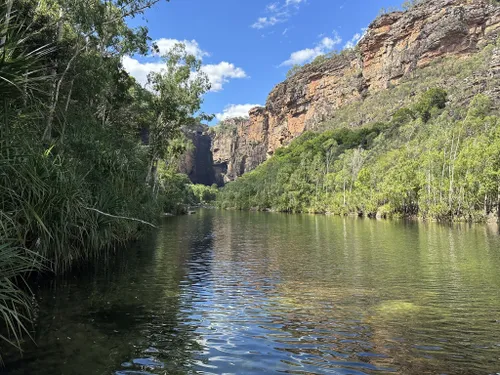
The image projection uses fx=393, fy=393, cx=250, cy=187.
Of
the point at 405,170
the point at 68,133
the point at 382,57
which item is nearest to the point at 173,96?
the point at 68,133

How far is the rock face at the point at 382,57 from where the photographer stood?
10206 cm

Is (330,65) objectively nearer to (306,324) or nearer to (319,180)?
(319,180)

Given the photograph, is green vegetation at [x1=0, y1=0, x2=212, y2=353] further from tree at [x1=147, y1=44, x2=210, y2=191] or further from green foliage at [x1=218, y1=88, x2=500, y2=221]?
green foliage at [x1=218, y1=88, x2=500, y2=221]

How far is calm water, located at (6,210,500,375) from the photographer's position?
6.54m

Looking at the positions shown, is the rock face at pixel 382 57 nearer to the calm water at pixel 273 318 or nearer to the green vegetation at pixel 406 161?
the green vegetation at pixel 406 161

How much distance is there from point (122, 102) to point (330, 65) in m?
144

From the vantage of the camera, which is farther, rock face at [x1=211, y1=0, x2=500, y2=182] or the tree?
rock face at [x1=211, y1=0, x2=500, y2=182]

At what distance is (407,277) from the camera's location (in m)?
13.6

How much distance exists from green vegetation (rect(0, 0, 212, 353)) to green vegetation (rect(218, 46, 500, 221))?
29678mm

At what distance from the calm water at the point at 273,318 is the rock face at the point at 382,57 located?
104988 millimetres

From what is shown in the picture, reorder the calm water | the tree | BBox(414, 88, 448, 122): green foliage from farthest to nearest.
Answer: BBox(414, 88, 448, 122): green foliage → the tree → the calm water

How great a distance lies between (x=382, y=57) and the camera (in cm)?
12838

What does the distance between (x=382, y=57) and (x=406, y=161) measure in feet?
283

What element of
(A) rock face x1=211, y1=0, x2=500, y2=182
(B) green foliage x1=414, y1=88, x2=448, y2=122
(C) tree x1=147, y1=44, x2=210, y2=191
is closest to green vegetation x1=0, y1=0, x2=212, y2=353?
(C) tree x1=147, y1=44, x2=210, y2=191
